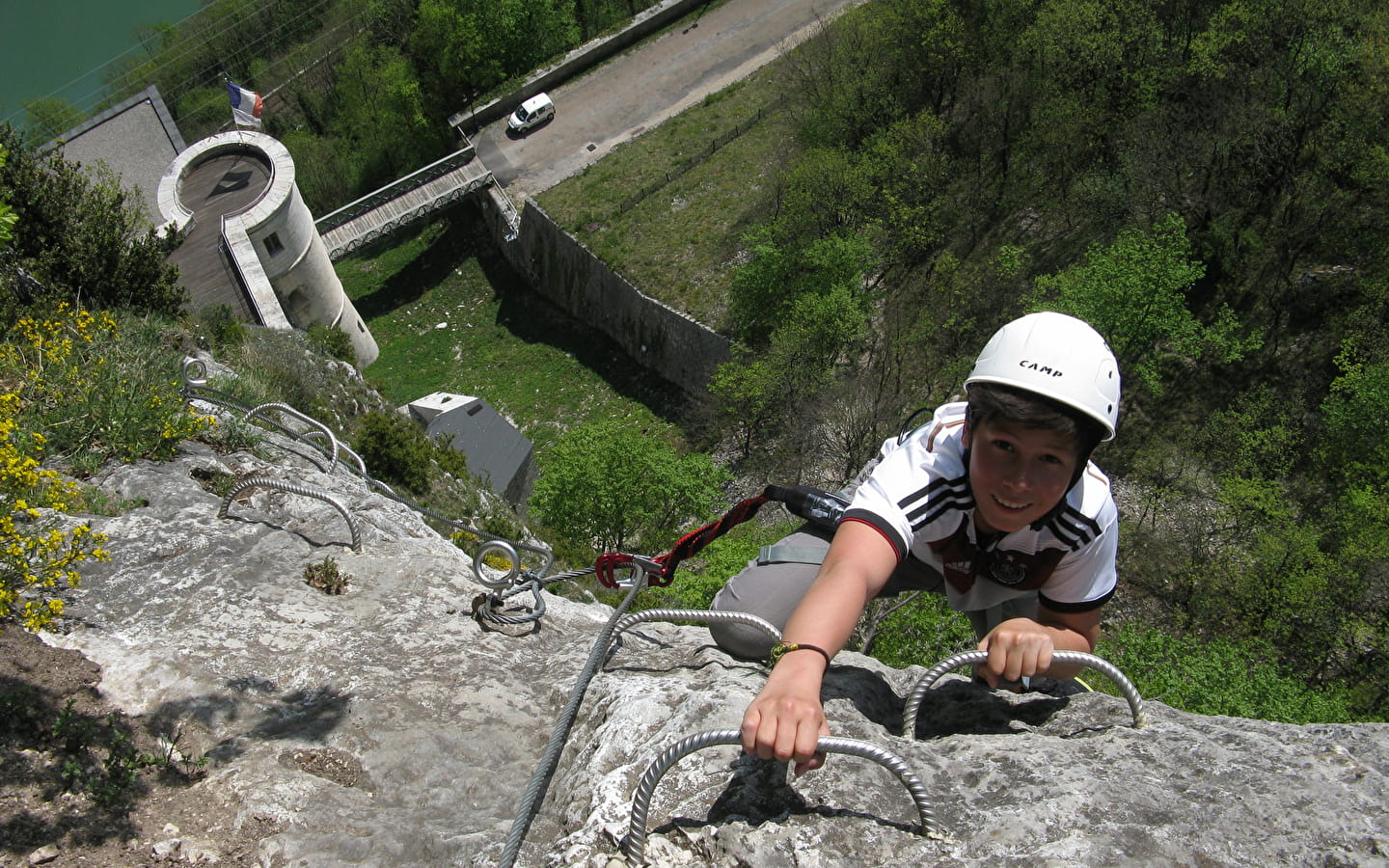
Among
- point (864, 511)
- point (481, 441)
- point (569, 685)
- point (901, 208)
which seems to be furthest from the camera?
point (901, 208)

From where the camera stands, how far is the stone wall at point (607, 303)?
3478cm

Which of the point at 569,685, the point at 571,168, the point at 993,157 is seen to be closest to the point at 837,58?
the point at 993,157

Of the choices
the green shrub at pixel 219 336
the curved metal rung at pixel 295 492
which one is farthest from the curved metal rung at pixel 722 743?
the green shrub at pixel 219 336

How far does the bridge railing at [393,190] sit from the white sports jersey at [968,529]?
133 ft

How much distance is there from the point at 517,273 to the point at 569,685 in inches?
1579

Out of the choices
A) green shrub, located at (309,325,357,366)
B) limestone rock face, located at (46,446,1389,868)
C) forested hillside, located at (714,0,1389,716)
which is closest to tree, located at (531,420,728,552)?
forested hillside, located at (714,0,1389,716)

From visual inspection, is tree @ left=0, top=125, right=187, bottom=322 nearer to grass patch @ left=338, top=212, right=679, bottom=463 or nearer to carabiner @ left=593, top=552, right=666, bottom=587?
carabiner @ left=593, top=552, right=666, bottom=587

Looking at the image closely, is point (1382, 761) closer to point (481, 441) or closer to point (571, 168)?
point (481, 441)

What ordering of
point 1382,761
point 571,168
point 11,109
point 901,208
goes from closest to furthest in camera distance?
1. point 1382,761
2. point 901,208
3. point 571,168
4. point 11,109

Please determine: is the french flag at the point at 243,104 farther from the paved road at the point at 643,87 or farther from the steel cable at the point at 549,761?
the steel cable at the point at 549,761

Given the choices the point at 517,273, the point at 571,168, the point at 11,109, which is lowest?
the point at 517,273

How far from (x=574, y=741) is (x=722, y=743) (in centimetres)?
126

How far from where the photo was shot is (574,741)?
12.1 feet

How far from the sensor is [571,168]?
42219mm
